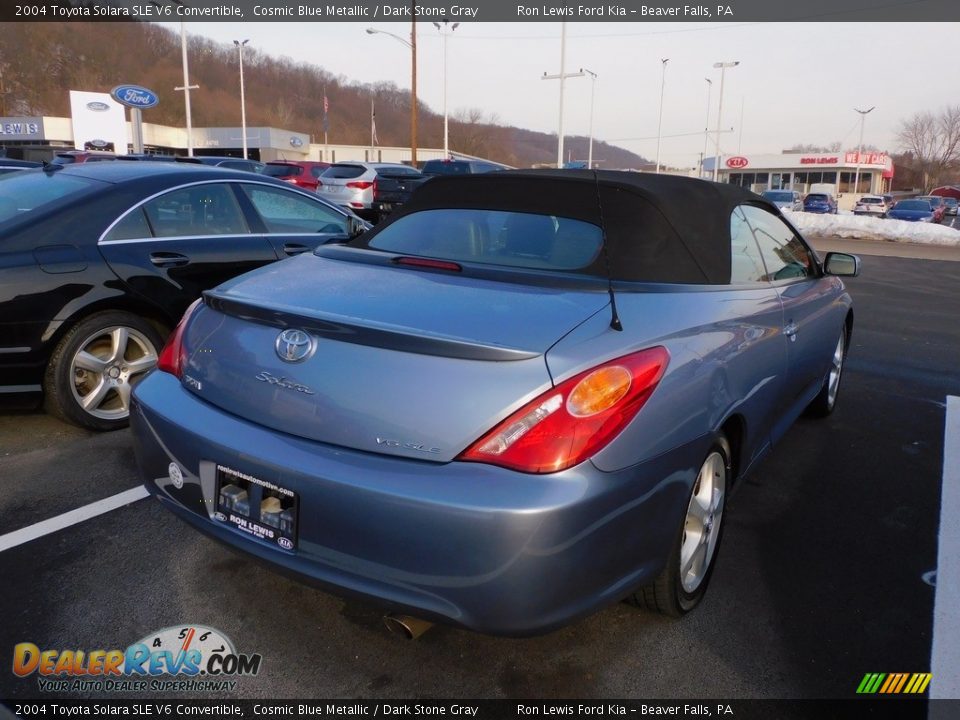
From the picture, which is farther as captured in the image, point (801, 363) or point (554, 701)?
point (801, 363)

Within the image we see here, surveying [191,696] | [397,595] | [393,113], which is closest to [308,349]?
[397,595]

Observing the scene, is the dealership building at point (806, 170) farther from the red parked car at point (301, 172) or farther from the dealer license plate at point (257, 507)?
the dealer license plate at point (257, 507)

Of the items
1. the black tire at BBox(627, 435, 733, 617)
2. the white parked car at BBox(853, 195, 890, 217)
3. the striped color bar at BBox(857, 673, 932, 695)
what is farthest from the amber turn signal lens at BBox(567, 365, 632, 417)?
the white parked car at BBox(853, 195, 890, 217)

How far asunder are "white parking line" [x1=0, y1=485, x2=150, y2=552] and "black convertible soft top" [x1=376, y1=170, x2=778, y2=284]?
175 cm

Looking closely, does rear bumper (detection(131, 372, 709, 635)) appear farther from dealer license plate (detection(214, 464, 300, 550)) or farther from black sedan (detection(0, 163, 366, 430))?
A: black sedan (detection(0, 163, 366, 430))

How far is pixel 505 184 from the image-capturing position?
322 centimetres

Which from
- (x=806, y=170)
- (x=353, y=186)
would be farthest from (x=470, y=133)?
(x=353, y=186)

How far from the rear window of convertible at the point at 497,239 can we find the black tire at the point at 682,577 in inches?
33.1

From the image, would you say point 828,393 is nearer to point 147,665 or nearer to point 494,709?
point 494,709

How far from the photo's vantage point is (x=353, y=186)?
17531mm

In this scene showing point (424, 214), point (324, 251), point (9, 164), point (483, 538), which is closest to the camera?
point (483, 538)

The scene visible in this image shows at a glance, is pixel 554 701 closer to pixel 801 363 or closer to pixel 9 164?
pixel 801 363

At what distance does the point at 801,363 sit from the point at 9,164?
10715mm

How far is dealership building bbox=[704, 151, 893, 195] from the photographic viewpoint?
71.8 m
